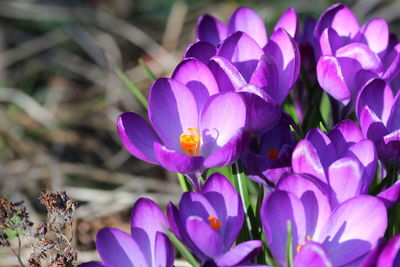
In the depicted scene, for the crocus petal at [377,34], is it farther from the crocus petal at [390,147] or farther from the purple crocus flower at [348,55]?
the crocus petal at [390,147]

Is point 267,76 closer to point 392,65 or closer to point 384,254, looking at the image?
point 392,65

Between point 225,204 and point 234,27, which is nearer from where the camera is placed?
point 225,204

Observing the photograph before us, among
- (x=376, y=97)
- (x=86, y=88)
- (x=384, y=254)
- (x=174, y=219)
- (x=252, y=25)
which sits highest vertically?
(x=86, y=88)

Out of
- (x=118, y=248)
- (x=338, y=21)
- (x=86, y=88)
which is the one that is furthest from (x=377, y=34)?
(x=86, y=88)

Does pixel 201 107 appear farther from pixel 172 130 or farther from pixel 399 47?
pixel 399 47

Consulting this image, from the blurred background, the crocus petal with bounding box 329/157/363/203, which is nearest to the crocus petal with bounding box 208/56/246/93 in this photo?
the crocus petal with bounding box 329/157/363/203
